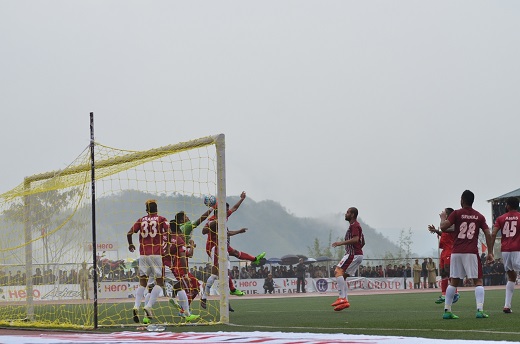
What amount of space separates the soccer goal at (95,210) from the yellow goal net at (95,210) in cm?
2

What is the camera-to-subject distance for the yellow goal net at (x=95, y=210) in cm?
1609

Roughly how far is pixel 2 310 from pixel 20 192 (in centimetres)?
350

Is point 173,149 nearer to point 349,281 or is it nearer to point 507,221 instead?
point 507,221

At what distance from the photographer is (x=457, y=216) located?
49.5 feet

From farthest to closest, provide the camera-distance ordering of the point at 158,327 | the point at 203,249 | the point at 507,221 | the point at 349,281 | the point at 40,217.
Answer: the point at 349,281, the point at 40,217, the point at 203,249, the point at 507,221, the point at 158,327

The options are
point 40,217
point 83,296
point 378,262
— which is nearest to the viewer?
point 40,217

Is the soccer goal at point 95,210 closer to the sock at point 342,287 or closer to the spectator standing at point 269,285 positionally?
the sock at point 342,287

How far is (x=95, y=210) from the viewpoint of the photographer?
14.9 metres

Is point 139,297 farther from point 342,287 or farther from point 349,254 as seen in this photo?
point 349,254

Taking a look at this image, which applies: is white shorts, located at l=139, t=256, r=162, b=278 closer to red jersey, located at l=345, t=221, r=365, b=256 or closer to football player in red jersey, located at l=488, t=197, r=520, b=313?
red jersey, located at l=345, t=221, r=365, b=256

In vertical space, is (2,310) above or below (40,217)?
below

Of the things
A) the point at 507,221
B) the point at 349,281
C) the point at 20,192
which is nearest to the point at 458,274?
the point at 507,221

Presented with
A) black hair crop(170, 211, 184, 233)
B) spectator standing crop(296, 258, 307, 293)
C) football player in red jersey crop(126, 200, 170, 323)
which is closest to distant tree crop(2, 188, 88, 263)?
black hair crop(170, 211, 184, 233)

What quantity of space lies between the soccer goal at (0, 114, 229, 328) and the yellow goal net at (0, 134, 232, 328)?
2 cm
